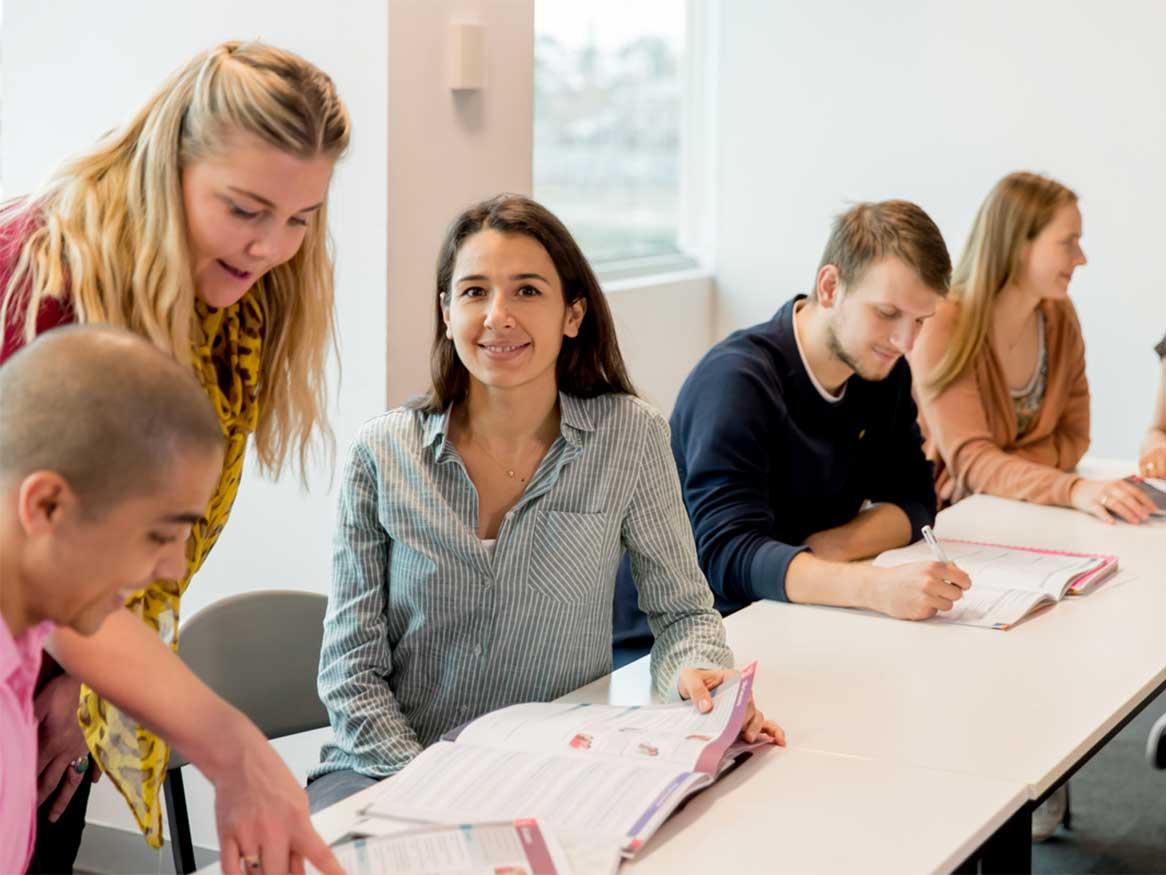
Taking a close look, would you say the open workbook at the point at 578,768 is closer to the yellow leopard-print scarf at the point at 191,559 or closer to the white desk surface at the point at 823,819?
the white desk surface at the point at 823,819

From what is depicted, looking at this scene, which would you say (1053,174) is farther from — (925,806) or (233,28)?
(925,806)

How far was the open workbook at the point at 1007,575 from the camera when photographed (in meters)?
2.39

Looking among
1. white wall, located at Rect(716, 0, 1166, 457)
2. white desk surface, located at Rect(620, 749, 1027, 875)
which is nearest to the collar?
white desk surface, located at Rect(620, 749, 1027, 875)

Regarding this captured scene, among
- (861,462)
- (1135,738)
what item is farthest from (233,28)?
(1135,738)

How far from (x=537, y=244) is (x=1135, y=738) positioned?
104 inches

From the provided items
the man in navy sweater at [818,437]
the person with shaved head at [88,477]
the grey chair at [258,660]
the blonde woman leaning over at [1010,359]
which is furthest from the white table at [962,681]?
the person with shaved head at [88,477]

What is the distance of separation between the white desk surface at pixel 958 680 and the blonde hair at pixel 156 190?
81 centimetres

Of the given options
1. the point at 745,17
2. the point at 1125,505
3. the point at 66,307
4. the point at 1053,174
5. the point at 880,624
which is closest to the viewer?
the point at 66,307

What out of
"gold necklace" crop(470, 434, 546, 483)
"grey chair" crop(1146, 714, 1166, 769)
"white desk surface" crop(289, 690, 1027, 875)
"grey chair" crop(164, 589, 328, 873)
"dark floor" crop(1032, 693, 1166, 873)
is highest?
"gold necklace" crop(470, 434, 546, 483)

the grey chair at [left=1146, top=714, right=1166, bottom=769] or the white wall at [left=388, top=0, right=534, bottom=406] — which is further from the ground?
the white wall at [left=388, top=0, right=534, bottom=406]

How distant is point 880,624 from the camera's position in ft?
7.70

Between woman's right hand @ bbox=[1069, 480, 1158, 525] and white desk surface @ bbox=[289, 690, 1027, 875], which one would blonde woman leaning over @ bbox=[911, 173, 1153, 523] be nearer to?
woman's right hand @ bbox=[1069, 480, 1158, 525]

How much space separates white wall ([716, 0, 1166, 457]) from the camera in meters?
4.88

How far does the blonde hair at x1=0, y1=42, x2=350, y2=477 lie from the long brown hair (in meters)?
0.47
